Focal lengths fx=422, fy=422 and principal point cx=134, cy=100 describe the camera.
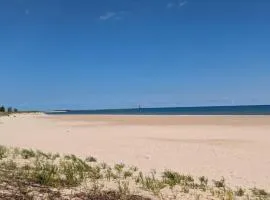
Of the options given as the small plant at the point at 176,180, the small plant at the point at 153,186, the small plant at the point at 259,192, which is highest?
the small plant at the point at 153,186

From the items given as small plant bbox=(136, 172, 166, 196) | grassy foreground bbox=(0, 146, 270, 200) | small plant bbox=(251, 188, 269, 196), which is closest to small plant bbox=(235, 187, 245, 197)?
grassy foreground bbox=(0, 146, 270, 200)

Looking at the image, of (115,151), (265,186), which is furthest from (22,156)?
(265,186)

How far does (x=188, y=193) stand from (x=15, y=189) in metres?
3.12

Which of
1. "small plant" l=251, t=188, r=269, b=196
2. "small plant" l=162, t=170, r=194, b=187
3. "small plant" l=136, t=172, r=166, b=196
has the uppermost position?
"small plant" l=136, t=172, r=166, b=196

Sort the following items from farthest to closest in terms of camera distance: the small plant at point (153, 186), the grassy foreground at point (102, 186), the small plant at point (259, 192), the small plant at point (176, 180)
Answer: the small plant at point (176, 180) < the small plant at point (259, 192) < the small plant at point (153, 186) < the grassy foreground at point (102, 186)

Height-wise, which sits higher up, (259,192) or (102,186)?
(102,186)

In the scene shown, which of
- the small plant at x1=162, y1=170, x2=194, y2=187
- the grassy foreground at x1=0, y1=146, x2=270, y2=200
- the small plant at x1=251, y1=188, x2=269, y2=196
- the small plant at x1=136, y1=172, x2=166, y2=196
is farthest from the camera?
the small plant at x1=162, y1=170, x2=194, y2=187

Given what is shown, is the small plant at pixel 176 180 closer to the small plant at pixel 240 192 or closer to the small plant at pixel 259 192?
the small plant at pixel 240 192

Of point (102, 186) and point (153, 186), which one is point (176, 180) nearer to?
point (153, 186)

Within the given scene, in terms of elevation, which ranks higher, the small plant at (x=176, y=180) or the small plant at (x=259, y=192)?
the small plant at (x=176, y=180)

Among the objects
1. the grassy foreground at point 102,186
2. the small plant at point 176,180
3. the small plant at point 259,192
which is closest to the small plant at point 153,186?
the grassy foreground at point 102,186

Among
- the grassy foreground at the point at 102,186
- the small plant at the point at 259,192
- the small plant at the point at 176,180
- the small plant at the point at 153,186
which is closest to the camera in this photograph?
the grassy foreground at the point at 102,186

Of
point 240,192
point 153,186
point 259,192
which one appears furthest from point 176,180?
point 259,192

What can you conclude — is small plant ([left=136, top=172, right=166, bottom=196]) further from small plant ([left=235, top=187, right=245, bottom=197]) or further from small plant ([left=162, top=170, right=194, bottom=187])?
small plant ([left=235, top=187, right=245, bottom=197])
